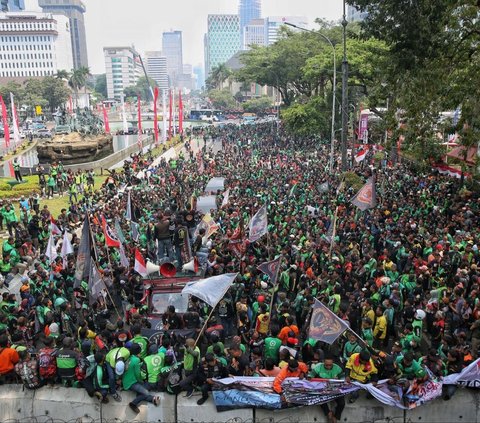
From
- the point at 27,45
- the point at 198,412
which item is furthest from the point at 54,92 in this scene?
the point at 198,412

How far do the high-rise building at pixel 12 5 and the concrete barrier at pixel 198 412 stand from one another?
186627mm

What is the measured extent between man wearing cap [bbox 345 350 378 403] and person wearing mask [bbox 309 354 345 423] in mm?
154

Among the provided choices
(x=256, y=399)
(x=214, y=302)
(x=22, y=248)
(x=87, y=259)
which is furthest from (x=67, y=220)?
(x=256, y=399)

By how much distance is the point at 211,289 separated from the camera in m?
8.67

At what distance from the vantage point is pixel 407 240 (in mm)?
12945

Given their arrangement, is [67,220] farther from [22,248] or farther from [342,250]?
[342,250]

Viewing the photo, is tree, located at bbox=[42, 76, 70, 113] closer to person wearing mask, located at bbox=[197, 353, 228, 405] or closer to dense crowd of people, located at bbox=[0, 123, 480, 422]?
dense crowd of people, located at bbox=[0, 123, 480, 422]

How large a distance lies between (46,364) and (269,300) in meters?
4.42

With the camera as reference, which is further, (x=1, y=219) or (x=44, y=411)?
(x=1, y=219)

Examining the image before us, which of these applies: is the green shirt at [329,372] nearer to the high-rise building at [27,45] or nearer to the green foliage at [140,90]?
the high-rise building at [27,45]

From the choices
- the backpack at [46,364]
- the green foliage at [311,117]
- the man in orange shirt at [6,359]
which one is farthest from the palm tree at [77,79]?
the backpack at [46,364]

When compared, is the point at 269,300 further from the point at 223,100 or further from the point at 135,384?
the point at 223,100

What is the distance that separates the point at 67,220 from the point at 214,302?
1100 centimetres

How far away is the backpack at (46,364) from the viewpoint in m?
7.45
